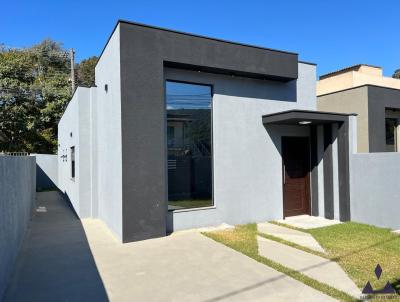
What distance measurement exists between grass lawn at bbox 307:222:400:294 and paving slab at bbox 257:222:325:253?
0.15 meters

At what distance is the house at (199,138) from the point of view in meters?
6.57

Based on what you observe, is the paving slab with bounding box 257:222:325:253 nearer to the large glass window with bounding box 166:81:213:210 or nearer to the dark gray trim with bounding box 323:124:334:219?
the large glass window with bounding box 166:81:213:210

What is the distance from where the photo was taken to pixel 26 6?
1341 centimetres

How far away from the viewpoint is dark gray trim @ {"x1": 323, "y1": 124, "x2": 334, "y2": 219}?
28.2ft

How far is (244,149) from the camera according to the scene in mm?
8195

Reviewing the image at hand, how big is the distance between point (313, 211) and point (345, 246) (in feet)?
10.5

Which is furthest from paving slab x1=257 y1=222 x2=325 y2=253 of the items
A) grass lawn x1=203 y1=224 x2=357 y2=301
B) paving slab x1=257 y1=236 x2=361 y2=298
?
paving slab x1=257 y1=236 x2=361 y2=298

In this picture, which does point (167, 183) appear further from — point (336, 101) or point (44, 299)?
point (336, 101)

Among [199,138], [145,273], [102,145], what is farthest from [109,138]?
[145,273]

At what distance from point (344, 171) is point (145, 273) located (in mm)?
6065

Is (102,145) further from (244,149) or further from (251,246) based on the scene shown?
(251,246)

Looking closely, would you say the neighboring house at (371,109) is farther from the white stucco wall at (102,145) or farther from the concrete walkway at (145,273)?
the white stucco wall at (102,145)

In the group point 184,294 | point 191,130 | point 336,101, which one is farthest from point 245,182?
point 336,101

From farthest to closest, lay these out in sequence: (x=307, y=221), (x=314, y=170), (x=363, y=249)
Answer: (x=314, y=170) → (x=307, y=221) → (x=363, y=249)
